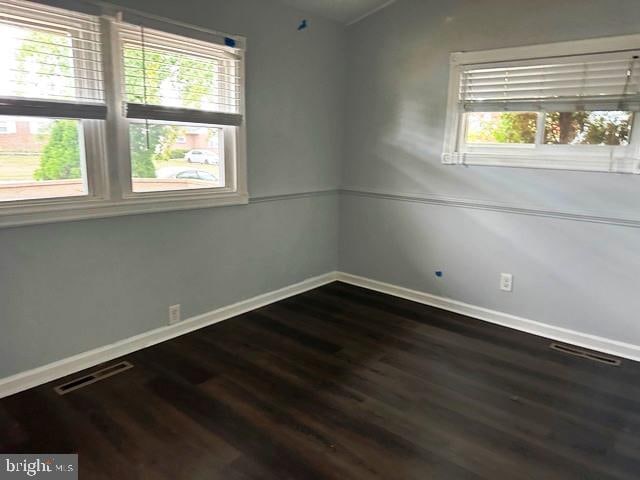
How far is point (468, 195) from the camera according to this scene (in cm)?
337

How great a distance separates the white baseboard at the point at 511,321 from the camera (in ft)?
9.49

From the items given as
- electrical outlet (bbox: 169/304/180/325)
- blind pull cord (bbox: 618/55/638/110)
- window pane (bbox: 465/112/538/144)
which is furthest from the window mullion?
blind pull cord (bbox: 618/55/638/110)

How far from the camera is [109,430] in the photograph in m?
2.04

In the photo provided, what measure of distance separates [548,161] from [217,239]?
2292 millimetres

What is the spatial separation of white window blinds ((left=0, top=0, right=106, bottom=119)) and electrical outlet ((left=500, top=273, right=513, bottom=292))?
2.79 m

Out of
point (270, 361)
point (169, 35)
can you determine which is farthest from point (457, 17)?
point (270, 361)

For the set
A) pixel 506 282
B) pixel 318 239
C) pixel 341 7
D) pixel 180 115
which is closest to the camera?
pixel 180 115

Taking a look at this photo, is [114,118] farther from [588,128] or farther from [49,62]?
[588,128]

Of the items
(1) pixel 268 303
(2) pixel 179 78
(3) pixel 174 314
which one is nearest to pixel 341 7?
(2) pixel 179 78

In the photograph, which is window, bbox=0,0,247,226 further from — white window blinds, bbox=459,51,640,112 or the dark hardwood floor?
white window blinds, bbox=459,51,640,112

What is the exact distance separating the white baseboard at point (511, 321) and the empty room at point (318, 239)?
17 millimetres

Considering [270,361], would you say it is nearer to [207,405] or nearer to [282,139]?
[207,405]

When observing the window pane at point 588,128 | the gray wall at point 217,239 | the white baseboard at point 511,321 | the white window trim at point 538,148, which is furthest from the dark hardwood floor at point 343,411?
the window pane at point 588,128

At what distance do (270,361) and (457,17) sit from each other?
106 inches
